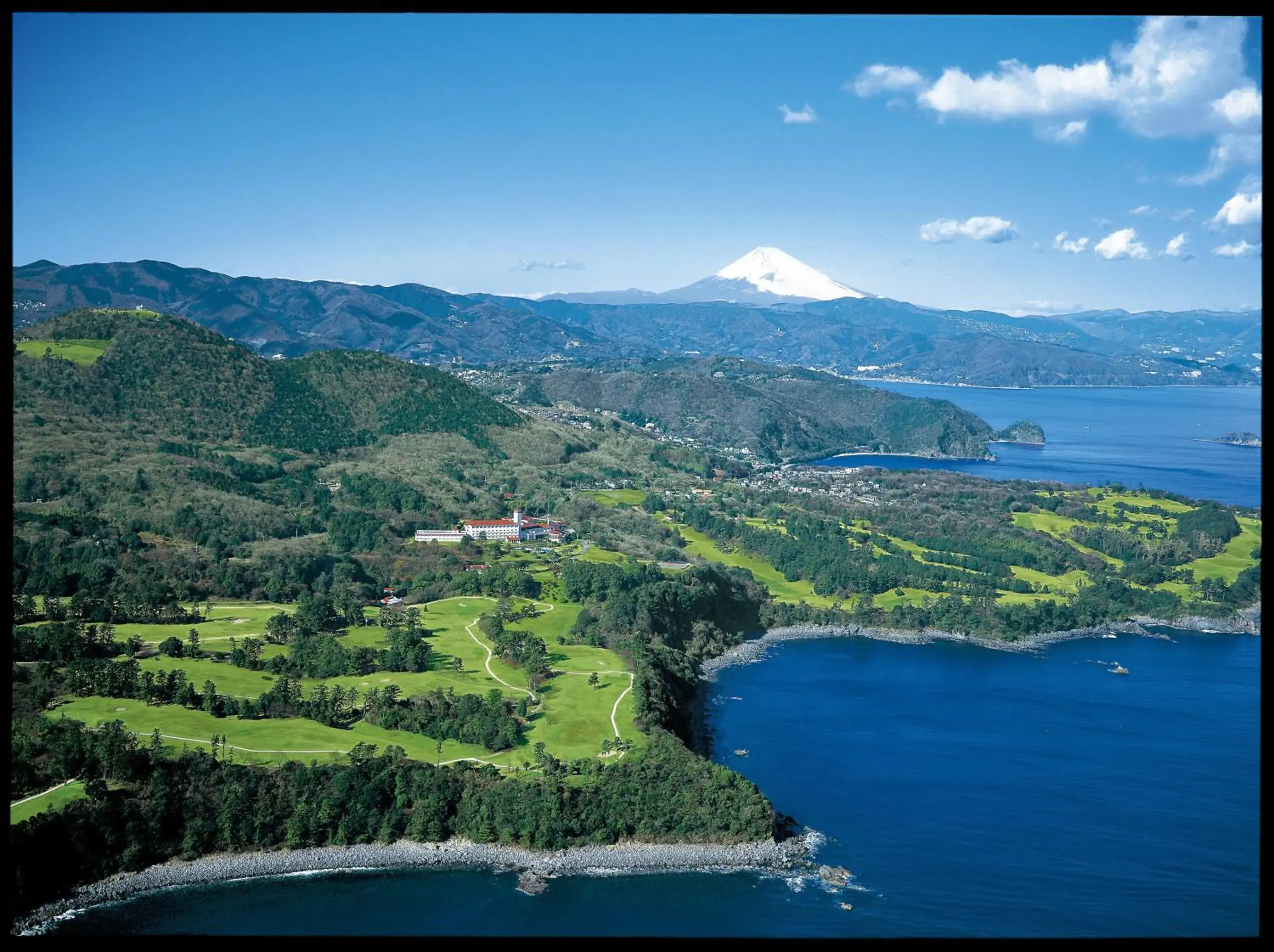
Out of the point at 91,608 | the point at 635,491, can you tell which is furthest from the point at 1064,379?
the point at 91,608

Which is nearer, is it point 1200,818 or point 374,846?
point 374,846

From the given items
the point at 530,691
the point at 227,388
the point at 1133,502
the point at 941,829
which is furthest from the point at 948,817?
the point at 227,388

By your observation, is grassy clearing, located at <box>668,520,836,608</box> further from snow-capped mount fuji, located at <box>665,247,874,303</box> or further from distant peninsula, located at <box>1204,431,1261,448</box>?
snow-capped mount fuji, located at <box>665,247,874,303</box>

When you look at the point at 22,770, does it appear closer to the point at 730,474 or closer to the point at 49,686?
the point at 49,686

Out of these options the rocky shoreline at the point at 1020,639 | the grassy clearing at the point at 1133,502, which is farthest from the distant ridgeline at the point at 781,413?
the rocky shoreline at the point at 1020,639

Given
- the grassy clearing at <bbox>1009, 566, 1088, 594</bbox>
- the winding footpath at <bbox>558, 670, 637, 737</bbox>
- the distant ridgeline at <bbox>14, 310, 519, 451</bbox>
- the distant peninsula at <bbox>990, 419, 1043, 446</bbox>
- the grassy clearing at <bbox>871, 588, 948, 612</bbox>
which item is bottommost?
the grassy clearing at <bbox>871, 588, 948, 612</bbox>

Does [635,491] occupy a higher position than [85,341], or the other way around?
[85,341]

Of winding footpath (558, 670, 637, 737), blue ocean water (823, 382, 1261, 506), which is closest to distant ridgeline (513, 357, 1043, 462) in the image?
blue ocean water (823, 382, 1261, 506)

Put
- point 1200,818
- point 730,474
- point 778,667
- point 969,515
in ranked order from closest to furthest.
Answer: point 1200,818 < point 778,667 < point 969,515 < point 730,474
